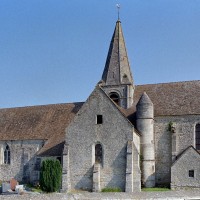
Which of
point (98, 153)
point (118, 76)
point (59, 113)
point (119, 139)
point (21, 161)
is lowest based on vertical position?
point (21, 161)

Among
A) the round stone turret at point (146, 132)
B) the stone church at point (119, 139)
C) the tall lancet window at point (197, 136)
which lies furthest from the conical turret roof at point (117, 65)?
the tall lancet window at point (197, 136)

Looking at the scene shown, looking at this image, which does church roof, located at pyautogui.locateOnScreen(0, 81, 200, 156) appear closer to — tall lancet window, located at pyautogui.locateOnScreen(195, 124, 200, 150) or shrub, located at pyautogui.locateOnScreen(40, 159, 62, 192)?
tall lancet window, located at pyautogui.locateOnScreen(195, 124, 200, 150)

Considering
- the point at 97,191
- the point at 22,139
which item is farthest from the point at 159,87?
the point at 22,139

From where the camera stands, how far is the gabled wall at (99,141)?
33.6 meters

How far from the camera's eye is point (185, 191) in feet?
105

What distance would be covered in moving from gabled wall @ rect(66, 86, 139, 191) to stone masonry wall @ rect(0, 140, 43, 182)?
7.21m

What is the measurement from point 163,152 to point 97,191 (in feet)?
27.3

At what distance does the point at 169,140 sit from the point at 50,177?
12.7 metres

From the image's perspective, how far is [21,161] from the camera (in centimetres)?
4144

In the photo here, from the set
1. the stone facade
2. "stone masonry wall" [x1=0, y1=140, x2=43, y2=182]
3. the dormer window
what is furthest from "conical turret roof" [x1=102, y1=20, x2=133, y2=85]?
"stone masonry wall" [x1=0, y1=140, x2=43, y2=182]

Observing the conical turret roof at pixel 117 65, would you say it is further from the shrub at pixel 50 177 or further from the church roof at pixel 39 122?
the shrub at pixel 50 177

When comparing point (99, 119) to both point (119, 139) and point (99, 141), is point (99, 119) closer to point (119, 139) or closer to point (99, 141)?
point (99, 141)

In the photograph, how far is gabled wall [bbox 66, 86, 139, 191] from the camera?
3356 centimetres

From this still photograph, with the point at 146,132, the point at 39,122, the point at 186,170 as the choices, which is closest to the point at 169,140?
the point at 146,132
